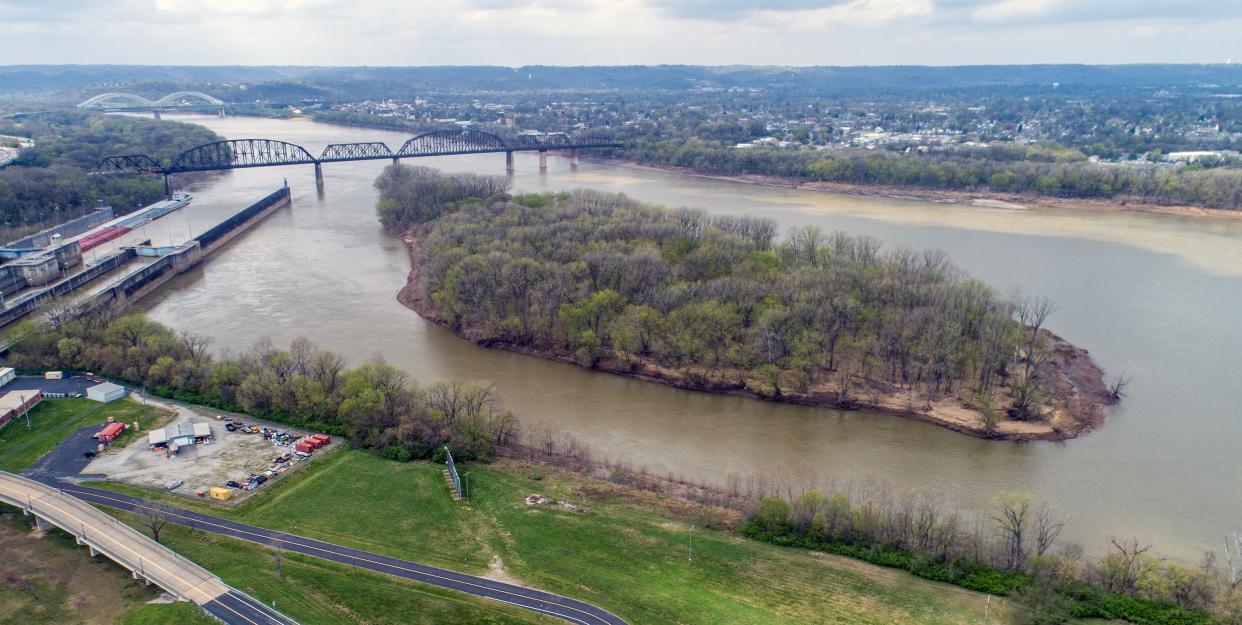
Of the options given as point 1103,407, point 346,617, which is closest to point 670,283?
point 1103,407

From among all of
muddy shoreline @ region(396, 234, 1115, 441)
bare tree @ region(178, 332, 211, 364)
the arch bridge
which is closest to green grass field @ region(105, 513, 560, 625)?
bare tree @ region(178, 332, 211, 364)

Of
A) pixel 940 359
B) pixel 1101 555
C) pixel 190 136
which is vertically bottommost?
pixel 1101 555

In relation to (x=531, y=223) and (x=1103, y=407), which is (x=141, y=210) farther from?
(x=1103, y=407)

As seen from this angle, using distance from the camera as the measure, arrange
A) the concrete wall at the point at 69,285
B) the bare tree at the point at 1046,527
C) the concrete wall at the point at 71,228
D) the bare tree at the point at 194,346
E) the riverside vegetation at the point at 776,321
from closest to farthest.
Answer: the bare tree at the point at 1046,527 → the riverside vegetation at the point at 776,321 → the bare tree at the point at 194,346 → the concrete wall at the point at 69,285 → the concrete wall at the point at 71,228

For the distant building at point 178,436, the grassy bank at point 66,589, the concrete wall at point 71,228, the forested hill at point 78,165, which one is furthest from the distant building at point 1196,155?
the forested hill at point 78,165

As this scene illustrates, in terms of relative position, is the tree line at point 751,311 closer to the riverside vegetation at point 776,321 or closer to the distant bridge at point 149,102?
the riverside vegetation at point 776,321
